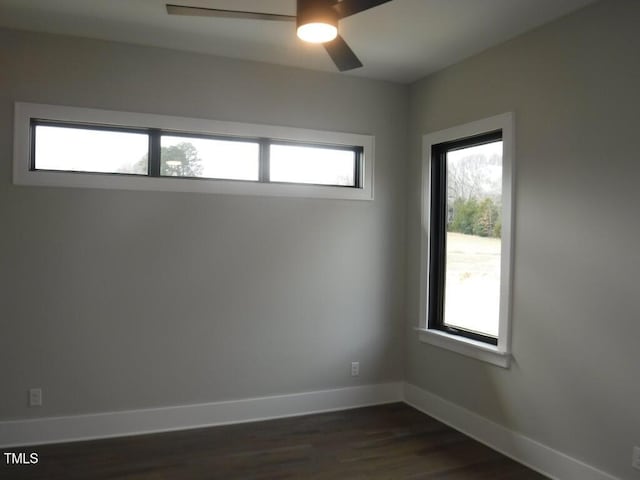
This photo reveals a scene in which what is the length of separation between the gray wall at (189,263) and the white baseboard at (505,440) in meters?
0.42

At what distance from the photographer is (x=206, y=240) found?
381cm

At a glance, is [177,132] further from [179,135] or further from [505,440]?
[505,440]

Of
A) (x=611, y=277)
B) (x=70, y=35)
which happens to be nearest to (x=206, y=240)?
(x=70, y=35)

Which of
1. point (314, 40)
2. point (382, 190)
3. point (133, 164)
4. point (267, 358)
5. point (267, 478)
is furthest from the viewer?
point (382, 190)

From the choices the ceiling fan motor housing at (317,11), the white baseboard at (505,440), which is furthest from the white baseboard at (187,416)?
the ceiling fan motor housing at (317,11)

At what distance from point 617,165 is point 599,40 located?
0.73 metres

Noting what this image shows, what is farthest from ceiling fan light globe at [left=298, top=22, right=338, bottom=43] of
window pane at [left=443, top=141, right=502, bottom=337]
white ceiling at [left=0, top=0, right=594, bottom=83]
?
window pane at [left=443, top=141, right=502, bottom=337]

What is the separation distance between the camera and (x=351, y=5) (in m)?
2.06

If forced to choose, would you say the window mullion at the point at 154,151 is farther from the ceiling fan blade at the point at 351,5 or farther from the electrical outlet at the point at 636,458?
the electrical outlet at the point at 636,458

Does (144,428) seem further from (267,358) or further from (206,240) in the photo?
(206,240)

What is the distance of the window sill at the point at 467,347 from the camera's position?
3.39 meters

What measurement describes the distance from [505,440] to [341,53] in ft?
8.95

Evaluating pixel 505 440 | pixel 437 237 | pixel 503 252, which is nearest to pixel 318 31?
pixel 503 252

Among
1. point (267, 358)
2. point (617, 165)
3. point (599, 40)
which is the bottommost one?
point (267, 358)
